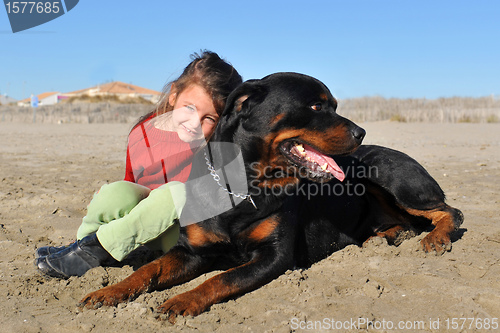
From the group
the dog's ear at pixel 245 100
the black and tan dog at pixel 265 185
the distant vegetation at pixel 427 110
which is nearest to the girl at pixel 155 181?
the black and tan dog at pixel 265 185

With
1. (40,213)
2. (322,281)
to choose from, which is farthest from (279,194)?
(40,213)

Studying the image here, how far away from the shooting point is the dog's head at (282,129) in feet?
9.68

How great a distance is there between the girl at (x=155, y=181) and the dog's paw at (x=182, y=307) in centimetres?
73

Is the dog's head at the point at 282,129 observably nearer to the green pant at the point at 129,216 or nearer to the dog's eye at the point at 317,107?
the dog's eye at the point at 317,107

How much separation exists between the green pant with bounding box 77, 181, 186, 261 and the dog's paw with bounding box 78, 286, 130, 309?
477 millimetres

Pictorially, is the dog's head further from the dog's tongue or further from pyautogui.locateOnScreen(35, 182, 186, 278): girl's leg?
pyautogui.locateOnScreen(35, 182, 186, 278): girl's leg

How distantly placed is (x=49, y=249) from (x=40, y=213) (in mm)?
1442

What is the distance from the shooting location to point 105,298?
2.50 metres

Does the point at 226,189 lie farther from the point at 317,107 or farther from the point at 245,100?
the point at 317,107

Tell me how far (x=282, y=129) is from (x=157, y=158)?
1186mm

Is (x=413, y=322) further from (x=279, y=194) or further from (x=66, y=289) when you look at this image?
(x=66, y=289)

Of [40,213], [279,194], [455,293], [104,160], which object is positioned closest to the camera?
[455,293]

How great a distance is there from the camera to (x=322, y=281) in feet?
9.35

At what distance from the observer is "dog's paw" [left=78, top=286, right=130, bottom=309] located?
2475mm
